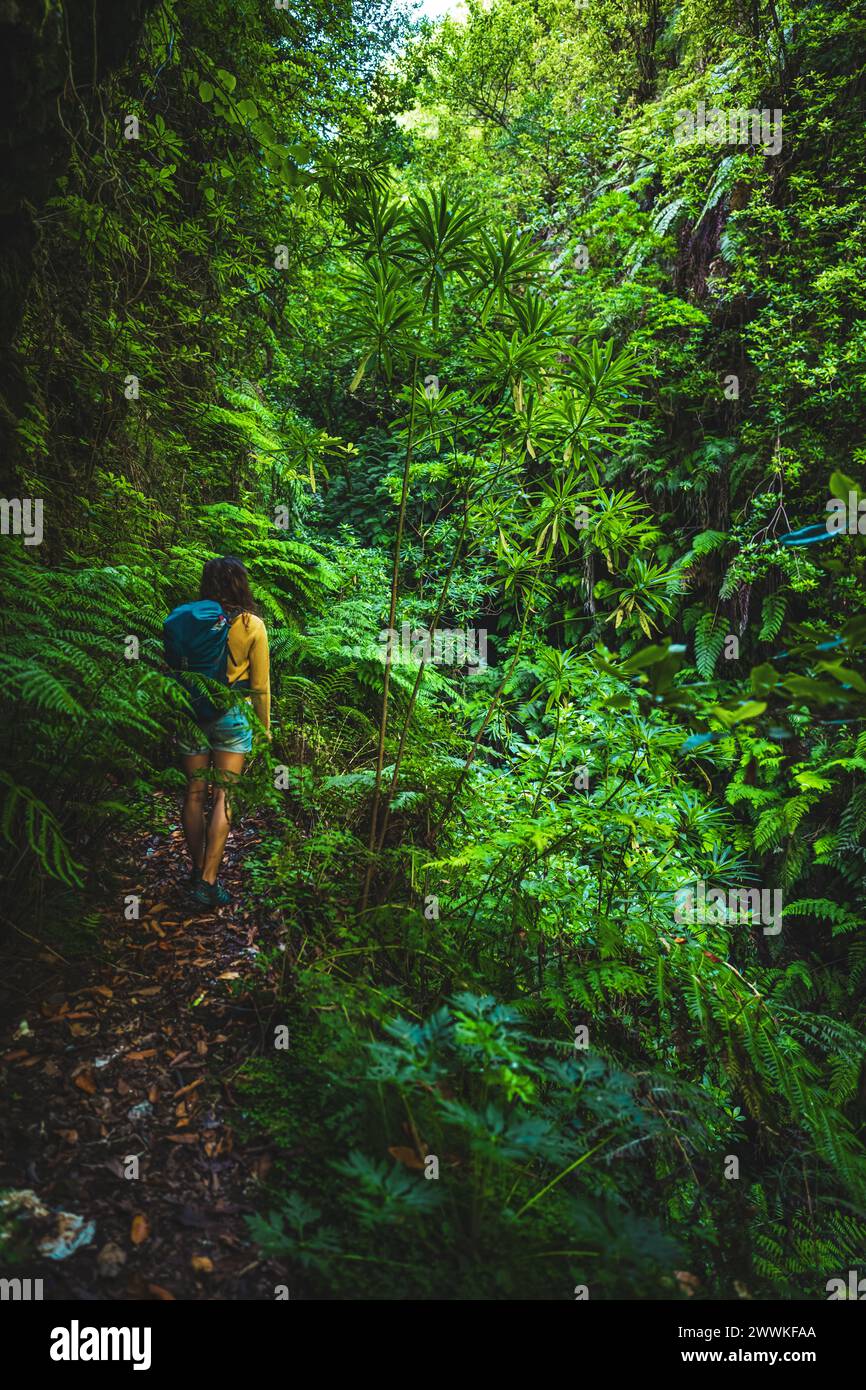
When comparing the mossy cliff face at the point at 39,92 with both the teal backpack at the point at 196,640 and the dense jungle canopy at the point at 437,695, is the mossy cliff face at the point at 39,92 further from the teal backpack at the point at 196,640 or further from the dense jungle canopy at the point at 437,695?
the teal backpack at the point at 196,640

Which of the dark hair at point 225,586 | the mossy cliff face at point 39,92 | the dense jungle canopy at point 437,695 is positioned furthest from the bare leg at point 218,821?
the mossy cliff face at point 39,92

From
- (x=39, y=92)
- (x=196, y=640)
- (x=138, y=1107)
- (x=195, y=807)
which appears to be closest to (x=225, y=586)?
(x=196, y=640)

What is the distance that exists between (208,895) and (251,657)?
1.20 metres

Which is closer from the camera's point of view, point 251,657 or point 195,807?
point 195,807

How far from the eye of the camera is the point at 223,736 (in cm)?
309

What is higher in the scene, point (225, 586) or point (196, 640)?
point (225, 586)

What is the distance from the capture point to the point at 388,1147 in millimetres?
1780

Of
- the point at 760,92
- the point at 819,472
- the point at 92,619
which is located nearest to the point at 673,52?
the point at 760,92

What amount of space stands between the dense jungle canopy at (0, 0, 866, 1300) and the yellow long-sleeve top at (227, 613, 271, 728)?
37cm

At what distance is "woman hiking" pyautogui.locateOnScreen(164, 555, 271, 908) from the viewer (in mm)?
2973

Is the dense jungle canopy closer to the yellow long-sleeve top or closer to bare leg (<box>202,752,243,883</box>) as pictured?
bare leg (<box>202,752,243,883</box>)

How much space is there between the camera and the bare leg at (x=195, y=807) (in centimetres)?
303

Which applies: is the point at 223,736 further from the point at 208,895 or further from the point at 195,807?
the point at 208,895
